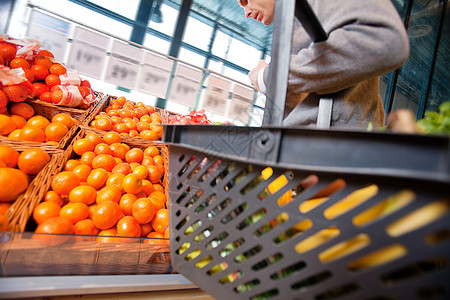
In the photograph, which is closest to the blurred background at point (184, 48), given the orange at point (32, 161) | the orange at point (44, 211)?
the orange at point (44, 211)

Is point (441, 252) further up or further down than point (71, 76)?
further down

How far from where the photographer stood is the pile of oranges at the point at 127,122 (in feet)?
4.70

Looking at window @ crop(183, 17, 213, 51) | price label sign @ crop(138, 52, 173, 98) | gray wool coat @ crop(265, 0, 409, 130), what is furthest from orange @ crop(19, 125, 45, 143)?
window @ crop(183, 17, 213, 51)

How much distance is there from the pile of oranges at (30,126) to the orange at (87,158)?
142 mm

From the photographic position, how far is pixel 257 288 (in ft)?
1.17

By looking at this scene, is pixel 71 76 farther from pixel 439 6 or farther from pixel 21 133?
pixel 439 6

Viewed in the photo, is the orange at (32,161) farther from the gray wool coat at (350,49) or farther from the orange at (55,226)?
the gray wool coat at (350,49)

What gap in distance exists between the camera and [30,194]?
0.74 meters

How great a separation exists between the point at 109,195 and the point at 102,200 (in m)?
0.03

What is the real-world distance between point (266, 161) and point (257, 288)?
21 cm

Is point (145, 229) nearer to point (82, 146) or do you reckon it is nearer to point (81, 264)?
point (81, 264)

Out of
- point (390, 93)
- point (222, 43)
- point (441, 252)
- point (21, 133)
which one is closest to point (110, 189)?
point (21, 133)

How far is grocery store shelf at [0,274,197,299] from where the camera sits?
0.45m

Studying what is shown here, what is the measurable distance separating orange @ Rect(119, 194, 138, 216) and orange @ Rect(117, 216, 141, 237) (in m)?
0.07
